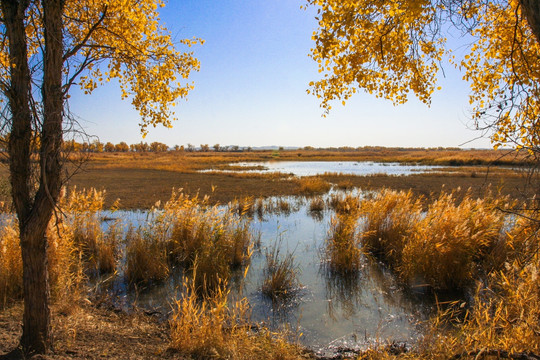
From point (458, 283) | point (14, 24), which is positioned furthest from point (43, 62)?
point (458, 283)

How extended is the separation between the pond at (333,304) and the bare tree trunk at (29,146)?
1.91m

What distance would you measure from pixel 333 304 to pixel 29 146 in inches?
219

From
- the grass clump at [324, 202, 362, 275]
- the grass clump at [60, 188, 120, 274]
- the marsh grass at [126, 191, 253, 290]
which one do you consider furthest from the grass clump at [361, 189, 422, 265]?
the grass clump at [60, 188, 120, 274]

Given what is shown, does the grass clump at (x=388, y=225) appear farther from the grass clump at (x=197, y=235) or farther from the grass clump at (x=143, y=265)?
the grass clump at (x=143, y=265)

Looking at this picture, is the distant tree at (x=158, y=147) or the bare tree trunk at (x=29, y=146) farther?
the distant tree at (x=158, y=147)

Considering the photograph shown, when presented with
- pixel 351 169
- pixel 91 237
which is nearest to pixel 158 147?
pixel 351 169

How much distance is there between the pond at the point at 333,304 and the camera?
17.5ft

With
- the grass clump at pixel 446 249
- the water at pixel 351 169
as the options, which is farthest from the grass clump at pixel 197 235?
the water at pixel 351 169

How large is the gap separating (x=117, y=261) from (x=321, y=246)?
18.6 ft

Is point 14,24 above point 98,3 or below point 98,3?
below

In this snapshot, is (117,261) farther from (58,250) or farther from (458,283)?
(458,283)

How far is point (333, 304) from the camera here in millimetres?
6449

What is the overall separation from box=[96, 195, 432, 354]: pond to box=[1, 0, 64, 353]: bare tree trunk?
1.91 meters

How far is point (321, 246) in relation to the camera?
10023 millimetres
